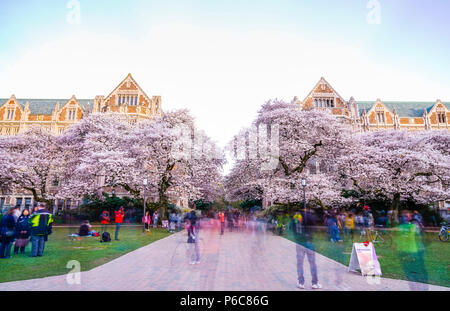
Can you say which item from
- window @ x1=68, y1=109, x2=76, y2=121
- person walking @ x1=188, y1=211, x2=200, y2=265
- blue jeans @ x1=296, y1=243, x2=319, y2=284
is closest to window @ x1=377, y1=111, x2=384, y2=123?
person walking @ x1=188, y1=211, x2=200, y2=265

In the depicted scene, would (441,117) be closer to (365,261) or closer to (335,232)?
(335,232)

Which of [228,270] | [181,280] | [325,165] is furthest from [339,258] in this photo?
[325,165]

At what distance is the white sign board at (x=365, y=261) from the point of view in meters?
7.70

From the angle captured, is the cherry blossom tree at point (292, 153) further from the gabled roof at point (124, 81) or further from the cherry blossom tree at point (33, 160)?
the gabled roof at point (124, 81)

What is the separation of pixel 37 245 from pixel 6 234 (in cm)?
113

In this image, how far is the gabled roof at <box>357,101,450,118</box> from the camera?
2188 inches

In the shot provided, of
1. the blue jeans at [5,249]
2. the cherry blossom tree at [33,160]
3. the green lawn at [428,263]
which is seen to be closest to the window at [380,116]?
the green lawn at [428,263]

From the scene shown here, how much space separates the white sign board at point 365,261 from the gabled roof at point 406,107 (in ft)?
173

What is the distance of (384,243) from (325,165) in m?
14.2

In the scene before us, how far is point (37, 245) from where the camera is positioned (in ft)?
34.3

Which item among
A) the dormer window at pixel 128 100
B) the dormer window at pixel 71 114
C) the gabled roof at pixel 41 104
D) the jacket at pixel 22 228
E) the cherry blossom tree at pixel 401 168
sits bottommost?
the jacket at pixel 22 228

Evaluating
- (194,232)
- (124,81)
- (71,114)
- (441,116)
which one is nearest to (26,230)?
(194,232)
